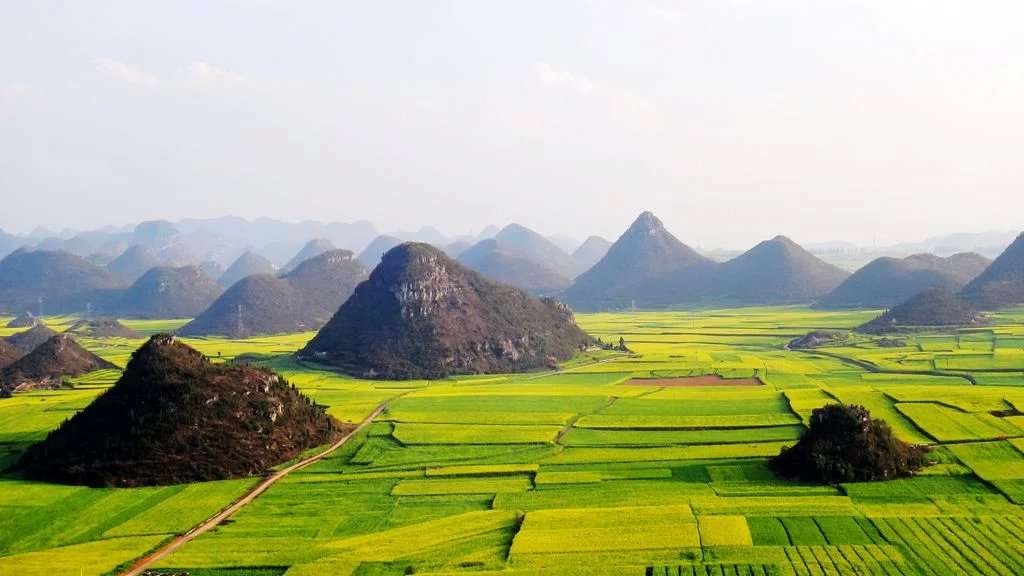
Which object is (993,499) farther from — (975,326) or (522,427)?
(975,326)

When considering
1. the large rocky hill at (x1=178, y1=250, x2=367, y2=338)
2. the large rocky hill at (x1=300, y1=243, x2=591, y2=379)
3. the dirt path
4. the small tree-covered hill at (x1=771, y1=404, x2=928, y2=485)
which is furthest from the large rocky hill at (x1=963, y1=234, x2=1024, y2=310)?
the large rocky hill at (x1=178, y1=250, x2=367, y2=338)

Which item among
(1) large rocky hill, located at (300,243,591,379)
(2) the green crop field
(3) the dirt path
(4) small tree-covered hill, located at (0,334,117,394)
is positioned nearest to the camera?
(2) the green crop field

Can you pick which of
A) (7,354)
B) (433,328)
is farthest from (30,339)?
(433,328)

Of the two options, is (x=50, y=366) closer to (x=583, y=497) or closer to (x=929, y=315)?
(x=583, y=497)

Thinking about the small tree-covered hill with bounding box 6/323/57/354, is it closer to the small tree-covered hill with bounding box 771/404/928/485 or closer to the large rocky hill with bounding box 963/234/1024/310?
the small tree-covered hill with bounding box 771/404/928/485

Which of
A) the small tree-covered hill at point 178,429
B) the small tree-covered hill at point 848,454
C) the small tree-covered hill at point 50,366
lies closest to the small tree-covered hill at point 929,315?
the small tree-covered hill at point 848,454

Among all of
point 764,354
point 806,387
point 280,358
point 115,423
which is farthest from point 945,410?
point 280,358

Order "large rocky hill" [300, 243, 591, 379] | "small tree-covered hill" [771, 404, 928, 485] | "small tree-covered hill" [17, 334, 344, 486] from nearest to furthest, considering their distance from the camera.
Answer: "small tree-covered hill" [771, 404, 928, 485]
"small tree-covered hill" [17, 334, 344, 486]
"large rocky hill" [300, 243, 591, 379]

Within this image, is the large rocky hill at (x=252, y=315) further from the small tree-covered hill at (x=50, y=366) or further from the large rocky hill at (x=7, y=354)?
the small tree-covered hill at (x=50, y=366)
